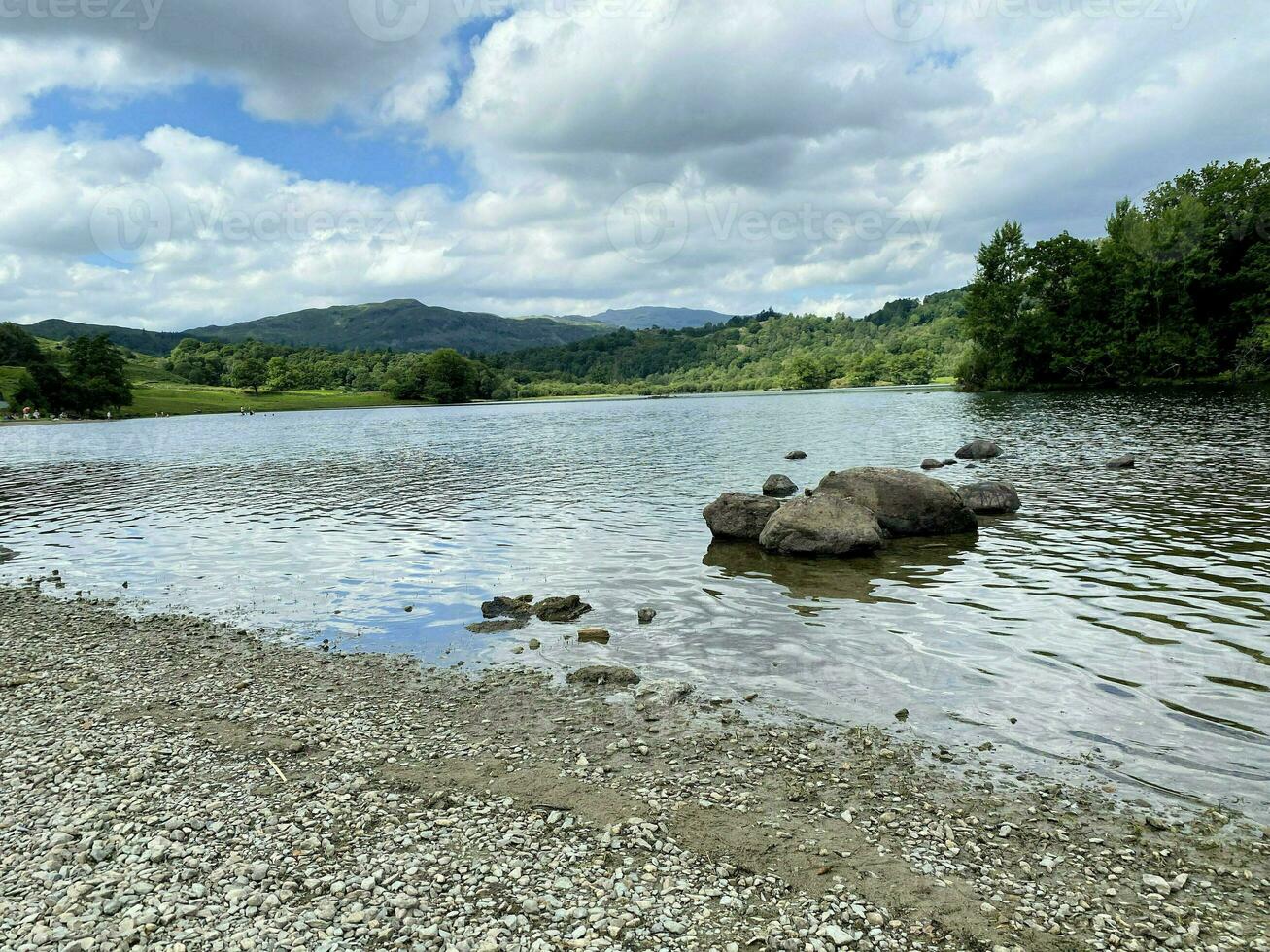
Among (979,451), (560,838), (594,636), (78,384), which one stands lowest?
(594,636)

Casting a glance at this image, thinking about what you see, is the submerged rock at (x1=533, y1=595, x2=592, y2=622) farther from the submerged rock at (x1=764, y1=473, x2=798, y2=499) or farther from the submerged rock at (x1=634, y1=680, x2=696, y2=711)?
the submerged rock at (x1=764, y1=473, x2=798, y2=499)

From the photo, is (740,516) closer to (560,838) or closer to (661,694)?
(661,694)

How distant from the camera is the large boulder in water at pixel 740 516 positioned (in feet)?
82.1

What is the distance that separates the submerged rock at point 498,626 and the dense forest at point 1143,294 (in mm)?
118170

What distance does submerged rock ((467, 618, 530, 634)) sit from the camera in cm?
1688

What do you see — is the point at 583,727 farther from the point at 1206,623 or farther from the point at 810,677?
the point at 1206,623

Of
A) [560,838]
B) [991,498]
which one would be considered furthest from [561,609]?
[991,498]

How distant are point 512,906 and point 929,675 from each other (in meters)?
9.04

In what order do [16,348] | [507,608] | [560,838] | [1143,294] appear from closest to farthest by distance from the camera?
[560,838] < [507,608] < [1143,294] < [16,348]

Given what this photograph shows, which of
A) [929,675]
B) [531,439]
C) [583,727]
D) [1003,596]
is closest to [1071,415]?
[531,439]

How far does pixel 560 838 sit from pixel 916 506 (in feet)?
66.8

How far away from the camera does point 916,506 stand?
82.7ft

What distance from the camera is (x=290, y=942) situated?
260 inches

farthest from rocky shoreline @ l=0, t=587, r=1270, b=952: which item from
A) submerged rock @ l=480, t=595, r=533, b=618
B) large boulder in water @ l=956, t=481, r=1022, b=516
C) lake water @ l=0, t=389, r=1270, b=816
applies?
large boulder in water @ l=956, t=481, r=1022, b=516
